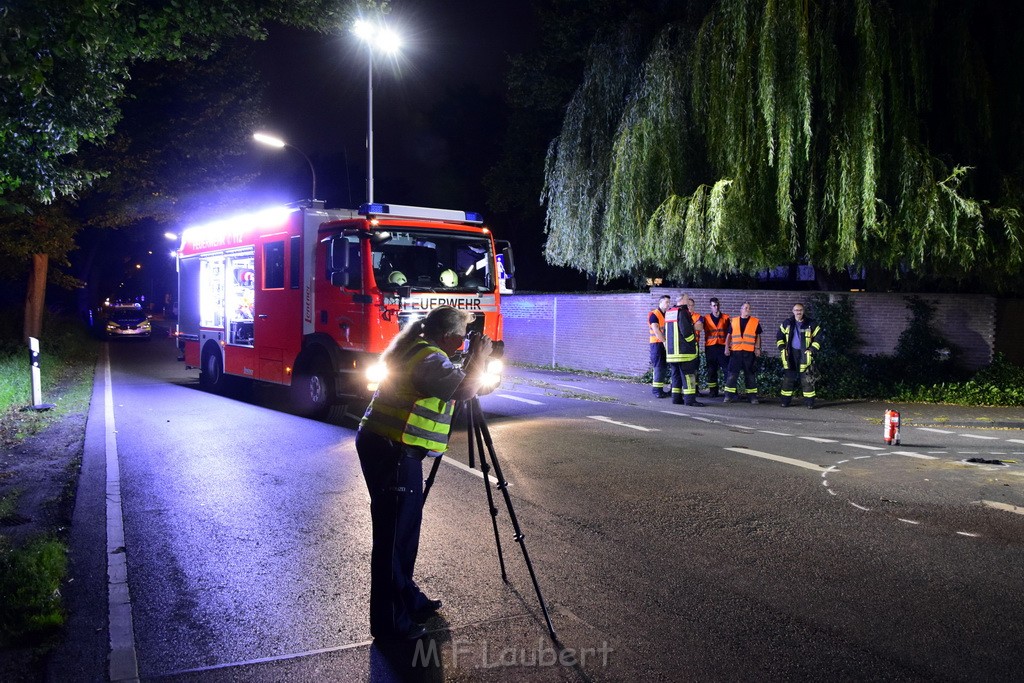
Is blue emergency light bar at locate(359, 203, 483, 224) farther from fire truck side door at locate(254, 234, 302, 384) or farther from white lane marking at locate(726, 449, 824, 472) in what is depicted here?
white lane marking at locate(726, 449, 824, 472)

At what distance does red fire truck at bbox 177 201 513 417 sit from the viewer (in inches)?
440

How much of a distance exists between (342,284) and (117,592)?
6.43 metres

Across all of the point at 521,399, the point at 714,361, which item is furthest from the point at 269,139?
the point at 714,361

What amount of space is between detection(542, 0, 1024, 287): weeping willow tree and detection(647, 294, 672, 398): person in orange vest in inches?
55.0

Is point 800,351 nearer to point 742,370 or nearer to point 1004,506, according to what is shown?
point 742,370

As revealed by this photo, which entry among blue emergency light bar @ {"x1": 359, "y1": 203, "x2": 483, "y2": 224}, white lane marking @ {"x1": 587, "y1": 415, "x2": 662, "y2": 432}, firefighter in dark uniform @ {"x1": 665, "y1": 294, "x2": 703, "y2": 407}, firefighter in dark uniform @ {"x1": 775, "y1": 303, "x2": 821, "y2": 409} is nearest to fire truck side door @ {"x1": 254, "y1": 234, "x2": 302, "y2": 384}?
blue emergency light bar @ {"x1": 359, "y1": 203, "x2": 483, "y2": 224}

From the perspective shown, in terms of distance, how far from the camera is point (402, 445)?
174 inches

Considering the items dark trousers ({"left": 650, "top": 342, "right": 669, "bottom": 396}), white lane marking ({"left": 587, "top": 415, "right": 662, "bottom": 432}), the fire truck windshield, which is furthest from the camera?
dark trousers ({"left": 650, "top": 342, "right": 669, "bottom": 396})

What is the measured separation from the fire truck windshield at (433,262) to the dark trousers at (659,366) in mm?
4342

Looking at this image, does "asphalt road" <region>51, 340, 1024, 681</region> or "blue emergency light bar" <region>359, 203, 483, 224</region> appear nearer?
"asphalt road" <region>51, 340, 1024, 681</region>

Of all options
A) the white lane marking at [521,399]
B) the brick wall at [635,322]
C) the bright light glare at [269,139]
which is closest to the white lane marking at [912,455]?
the white lane marking at [521,399]

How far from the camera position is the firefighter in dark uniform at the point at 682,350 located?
14055 millimetres

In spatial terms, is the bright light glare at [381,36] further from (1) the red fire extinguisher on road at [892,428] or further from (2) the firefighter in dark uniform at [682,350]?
(1) the red fire extinguisher on road at [892,428]

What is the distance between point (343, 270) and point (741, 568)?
7.22 meters
